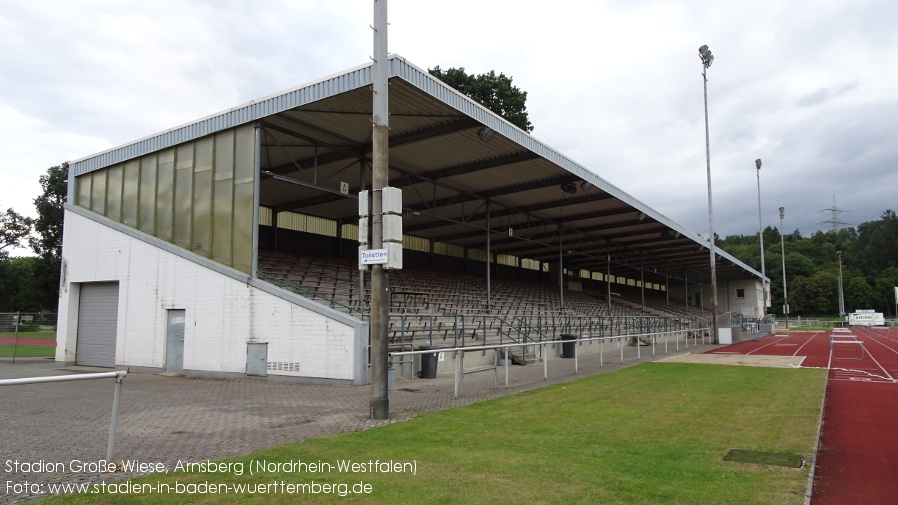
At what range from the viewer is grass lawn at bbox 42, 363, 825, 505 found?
15.8ft

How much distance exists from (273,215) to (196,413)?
1806 cm

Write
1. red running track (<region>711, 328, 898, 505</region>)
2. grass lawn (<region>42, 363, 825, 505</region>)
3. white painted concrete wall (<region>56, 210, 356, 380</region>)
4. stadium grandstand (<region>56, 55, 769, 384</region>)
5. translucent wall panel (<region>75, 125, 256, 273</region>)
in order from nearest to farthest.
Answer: grass lawn (<region>42, 363, 825, 505</region>), red running track (<region>711, 328, 898, 505</region>), white painted concrete wall (<region>56, 210, 356, 380</region>), stadium grandstand (<region>56, 55, 769, 384</region>), translucent wall panel (<region>75, 125, 256, 273</region>)

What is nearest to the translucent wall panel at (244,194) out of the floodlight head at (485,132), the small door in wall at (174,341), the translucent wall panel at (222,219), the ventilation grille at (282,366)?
the translucent wall panel at (222,219)

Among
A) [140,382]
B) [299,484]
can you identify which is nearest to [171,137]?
[140,382]

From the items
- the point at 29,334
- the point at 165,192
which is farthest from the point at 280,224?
the point at 29,334

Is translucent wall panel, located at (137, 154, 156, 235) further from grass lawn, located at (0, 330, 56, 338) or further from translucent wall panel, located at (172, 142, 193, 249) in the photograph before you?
grass lawn, located at (0, 330, 56, 338)

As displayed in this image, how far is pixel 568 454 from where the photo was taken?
630 cm

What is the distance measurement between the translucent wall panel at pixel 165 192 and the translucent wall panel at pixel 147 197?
0.20m

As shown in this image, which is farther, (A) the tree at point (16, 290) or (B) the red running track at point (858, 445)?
(A) the tree at point (16, 290)

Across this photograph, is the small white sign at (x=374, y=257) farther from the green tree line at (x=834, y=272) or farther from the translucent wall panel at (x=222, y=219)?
the green tree line at (x=834, y=272)

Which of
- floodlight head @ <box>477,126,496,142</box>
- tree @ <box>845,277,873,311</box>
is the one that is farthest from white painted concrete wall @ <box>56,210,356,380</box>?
tree @ <box>845,277,873,311</box>

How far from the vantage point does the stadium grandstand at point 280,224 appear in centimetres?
1477

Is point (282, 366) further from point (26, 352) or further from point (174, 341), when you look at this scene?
point (26, 352)

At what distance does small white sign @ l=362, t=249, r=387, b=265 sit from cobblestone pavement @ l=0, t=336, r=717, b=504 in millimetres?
2406
